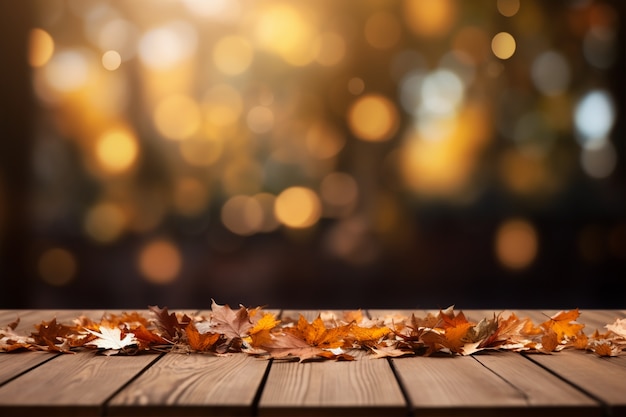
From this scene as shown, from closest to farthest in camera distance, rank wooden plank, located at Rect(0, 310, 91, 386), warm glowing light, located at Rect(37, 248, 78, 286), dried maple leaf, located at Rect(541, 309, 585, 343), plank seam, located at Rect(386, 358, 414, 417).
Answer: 1. plank seam, located at Rect(386, 358, 414, 417)
2. wooden plank, located at Rect(0, 310, 91, 386)
3. dried maple leaf, located at Rect(541, 309, 585, 343)
4. warm glowing light, located at Rect(37, 248, 78, 286)

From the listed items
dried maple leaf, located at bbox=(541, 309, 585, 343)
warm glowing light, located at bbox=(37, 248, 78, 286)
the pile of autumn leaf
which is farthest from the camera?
warm glowing light, located at bbox=(37, 248, 78, 286)

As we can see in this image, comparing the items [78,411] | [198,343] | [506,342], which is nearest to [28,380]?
[78,411]

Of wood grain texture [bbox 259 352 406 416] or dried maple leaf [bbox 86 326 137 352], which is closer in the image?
wood grain texture [bbox 259 352 406 416]

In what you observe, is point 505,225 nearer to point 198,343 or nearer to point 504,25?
point 504,25

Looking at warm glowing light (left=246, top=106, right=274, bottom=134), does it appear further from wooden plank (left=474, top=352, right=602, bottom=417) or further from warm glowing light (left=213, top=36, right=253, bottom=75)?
wooden plank (left=474, top=352, right=602, bottom=417)

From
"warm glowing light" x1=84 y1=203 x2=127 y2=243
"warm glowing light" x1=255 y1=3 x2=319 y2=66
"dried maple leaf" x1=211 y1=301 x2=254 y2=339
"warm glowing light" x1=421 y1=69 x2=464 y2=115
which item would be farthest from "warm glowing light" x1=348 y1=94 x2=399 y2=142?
"dried maple leaf" x1=211 y1=301 x2=254 y2=339

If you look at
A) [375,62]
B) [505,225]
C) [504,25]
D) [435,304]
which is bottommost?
[435,304]

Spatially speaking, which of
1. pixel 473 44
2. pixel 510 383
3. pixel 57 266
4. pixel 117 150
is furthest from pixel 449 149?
pixel 510 383

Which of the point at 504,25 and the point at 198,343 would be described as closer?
the point at 198,343
